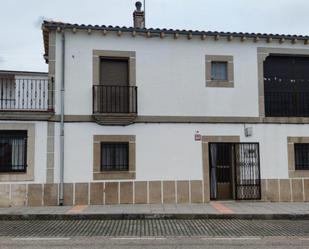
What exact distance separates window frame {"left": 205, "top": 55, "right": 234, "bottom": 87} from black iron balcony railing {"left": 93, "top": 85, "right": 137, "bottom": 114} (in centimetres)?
271

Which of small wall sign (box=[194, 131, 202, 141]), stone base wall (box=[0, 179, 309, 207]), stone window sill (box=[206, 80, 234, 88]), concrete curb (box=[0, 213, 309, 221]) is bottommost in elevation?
concrete curb (box=[0, 213, 309, 221])

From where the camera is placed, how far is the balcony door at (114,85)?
1363cm

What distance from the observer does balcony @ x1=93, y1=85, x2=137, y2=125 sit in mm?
13445

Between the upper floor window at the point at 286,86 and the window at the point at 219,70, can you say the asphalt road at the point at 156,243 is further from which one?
the window at the point at 219,70

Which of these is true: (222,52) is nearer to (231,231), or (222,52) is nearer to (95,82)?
(95,82)

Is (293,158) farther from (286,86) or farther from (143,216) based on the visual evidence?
(143,216)

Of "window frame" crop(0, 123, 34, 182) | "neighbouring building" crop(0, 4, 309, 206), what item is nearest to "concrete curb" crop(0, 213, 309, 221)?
"neighbouring building" crop(0, 4, 309, 206)

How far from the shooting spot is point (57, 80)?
533 inches

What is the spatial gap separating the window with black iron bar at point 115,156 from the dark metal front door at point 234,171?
3.02 metres

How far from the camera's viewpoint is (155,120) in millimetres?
13891

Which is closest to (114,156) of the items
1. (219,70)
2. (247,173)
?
(247,173)

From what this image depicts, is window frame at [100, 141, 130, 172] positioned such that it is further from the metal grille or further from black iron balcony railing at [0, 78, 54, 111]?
the metal grille

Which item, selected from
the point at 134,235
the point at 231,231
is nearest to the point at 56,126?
the point at 134,235

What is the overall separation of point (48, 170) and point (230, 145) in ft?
20.9
